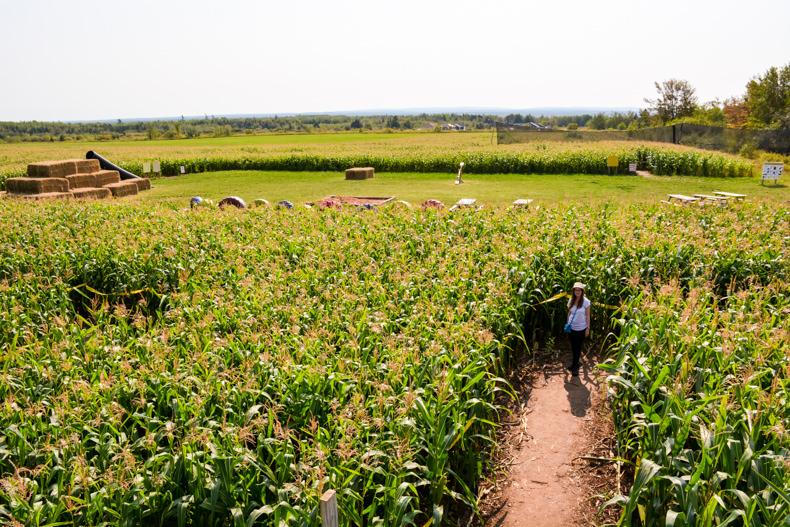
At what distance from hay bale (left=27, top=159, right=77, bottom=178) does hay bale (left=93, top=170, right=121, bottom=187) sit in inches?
48.8

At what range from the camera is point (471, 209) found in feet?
42.0

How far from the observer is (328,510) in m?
2.93

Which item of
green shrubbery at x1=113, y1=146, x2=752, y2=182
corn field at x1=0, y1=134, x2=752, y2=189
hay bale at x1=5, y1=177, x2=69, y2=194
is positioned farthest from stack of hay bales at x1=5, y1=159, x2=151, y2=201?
green shrubbery at x1=113, y1=146, x2=752, y2=182

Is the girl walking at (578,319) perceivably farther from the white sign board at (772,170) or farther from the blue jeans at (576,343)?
the white sign board at (772,170)

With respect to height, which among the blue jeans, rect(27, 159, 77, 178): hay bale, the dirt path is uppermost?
rect(27, 159, 77, 178): hay bale

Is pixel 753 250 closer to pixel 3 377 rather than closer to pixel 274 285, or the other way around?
pixel 274 285

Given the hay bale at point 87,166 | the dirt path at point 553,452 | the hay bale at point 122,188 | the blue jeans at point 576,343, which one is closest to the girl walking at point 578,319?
the blue jeans at point 576,343

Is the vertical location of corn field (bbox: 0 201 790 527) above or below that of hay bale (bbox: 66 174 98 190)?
below

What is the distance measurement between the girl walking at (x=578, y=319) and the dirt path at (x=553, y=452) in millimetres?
443

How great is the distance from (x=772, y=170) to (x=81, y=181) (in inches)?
1347

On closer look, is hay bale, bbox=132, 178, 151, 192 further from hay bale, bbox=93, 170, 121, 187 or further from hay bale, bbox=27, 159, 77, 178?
hay bale, bbox=27, 159, 77, 178

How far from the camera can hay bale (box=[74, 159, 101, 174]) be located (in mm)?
27603

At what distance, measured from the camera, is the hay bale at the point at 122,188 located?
1070 inches

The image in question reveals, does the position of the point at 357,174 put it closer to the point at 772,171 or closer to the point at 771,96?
the point at 772,171
